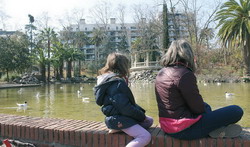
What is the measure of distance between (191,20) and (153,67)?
1023 cm

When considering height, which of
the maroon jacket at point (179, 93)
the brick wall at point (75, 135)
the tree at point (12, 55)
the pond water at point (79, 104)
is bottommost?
the pond water at point (79, 104)

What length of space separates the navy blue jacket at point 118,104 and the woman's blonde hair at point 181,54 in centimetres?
55

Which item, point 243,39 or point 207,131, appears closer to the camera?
point 207,131

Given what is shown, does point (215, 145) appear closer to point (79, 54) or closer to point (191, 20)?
point (191, 20)

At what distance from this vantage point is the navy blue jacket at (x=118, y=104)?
2645mm

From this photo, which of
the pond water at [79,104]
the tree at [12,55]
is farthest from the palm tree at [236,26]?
the tree at [12,55]

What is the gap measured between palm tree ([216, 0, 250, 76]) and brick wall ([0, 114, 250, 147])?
27.4 meters

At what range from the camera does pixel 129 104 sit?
266 cm

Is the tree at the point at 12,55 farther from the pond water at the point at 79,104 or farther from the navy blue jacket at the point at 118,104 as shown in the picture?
the navy blue jacket at the point at 118,104

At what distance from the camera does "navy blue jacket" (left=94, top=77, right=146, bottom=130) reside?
2.64 m

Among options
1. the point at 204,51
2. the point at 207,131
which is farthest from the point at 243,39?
the point at 207,131

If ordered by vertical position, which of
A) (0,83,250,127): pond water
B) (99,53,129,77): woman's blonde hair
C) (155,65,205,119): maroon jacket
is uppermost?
(99,53,129,77): woman's blonde hair

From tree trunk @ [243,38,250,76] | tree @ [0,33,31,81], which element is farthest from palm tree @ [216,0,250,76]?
tree @ [0,33,31,81]

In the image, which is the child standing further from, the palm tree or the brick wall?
the palm tree
